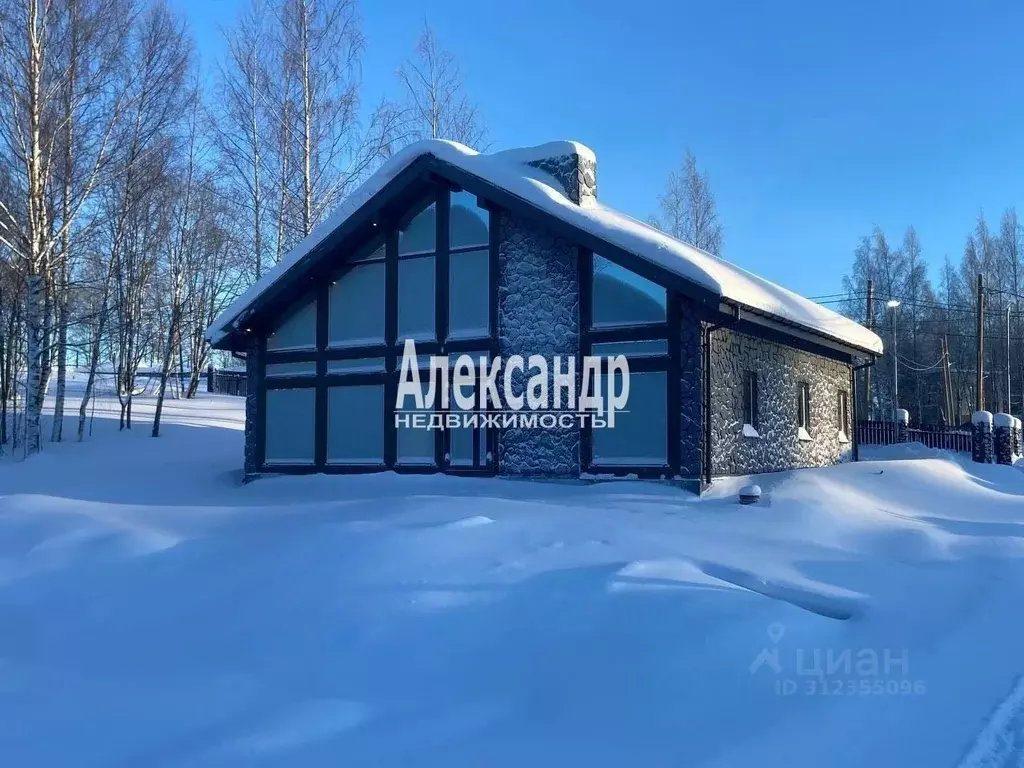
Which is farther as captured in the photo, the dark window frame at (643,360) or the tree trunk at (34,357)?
the tree trunk at (34,357)

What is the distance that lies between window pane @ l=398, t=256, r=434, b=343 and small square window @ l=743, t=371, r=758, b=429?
5.30 m

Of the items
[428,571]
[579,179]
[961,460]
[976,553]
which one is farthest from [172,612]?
[961,460]

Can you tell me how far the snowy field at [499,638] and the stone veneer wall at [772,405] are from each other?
2500 millimetres

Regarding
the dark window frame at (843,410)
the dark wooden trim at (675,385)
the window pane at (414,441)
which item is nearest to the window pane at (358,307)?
the window pane at (414,441)

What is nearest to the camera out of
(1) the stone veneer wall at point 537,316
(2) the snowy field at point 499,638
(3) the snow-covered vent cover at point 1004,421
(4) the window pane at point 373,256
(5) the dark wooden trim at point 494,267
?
(2) the snowy field at point 499,638

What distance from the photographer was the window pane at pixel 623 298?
39.4ft

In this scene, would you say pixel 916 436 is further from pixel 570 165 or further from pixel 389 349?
pixel 389 349

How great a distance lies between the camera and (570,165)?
43.7ft

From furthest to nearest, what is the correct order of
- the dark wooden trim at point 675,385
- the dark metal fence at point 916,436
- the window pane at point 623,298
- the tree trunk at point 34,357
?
1. the dark metal fence at point 916,436
2. the tree trunk at point 34,357
3. the window pane at point 623,298
4. the dark wooden trim at point 675,385

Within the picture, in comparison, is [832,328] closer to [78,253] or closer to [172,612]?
[172,612]

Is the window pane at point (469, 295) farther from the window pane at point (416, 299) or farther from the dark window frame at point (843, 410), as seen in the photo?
the dark window frame at point (843, 410)

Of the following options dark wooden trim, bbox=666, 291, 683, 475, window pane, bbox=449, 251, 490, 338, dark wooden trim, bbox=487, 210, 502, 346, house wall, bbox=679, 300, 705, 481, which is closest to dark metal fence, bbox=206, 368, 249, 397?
window pane, bbox=449, 251, 490, 338

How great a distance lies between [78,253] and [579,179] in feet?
39.8

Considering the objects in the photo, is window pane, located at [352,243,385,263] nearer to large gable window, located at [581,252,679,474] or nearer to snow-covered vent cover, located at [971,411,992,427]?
large gable window, located at [581,252,679,474]
